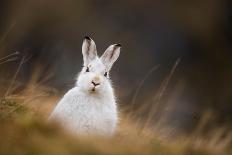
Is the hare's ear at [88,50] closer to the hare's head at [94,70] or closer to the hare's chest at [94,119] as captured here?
the hare's head at [94,70]

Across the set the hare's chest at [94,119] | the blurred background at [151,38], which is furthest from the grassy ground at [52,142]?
the blurred background at [151,38]

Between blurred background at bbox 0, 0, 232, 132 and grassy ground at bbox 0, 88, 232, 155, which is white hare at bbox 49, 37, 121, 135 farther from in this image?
blurred background at bbox 0, 0, 232, 132

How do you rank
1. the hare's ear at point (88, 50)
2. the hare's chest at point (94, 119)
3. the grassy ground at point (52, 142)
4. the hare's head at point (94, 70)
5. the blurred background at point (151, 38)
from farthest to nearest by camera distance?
the blurred background at point (151, 38) < the hare's ear at point (88, 50) < the hare's head at point (94, 70) < the hare's chest at point (94, 119) < the grassy ground at point (52, 142)

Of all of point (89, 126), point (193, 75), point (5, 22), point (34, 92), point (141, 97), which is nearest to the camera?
point (89, 126)

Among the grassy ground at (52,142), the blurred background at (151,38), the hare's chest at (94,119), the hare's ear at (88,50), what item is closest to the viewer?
the grassy ground at (52,142)

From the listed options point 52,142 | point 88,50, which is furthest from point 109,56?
point 52,142

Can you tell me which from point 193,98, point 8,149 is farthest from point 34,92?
point 193,98

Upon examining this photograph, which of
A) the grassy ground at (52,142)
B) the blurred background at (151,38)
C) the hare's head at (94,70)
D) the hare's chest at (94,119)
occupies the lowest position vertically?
the grassy ground at (52,142)

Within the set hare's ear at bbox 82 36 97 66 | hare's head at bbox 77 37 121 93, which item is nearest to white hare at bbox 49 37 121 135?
hare's head at bbox 77 37 121 93

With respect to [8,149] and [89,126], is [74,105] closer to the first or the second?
[89,126]
